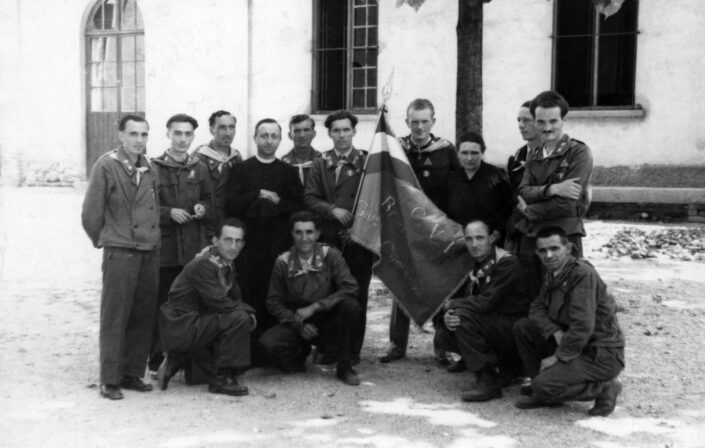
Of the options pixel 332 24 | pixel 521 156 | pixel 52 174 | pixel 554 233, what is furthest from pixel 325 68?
pixel 554 233

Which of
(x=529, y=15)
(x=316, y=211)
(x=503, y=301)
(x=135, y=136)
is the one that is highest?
(x=529, y=15)

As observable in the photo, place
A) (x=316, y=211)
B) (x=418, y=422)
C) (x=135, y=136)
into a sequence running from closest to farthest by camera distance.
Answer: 1. (x=418, y=422)
2. (x=135, y=136)
3. (x=316, y=211)

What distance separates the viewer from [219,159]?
5.99 meters

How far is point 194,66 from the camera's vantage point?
14266 mm

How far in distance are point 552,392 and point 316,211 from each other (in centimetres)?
203

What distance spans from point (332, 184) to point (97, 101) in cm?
1154

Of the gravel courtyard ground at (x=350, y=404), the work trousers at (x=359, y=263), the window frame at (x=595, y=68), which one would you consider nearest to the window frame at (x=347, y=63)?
the window frame at (x=595, y=68)

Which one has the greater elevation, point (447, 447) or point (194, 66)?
point (194, 66)

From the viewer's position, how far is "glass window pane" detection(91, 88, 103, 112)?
1623 cm

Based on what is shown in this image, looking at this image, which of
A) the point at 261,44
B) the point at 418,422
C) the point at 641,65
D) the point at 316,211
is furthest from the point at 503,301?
the point at 261,44

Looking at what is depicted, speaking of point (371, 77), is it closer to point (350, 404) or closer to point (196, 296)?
point (196, 296)

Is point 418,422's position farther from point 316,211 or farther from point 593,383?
point 316,211

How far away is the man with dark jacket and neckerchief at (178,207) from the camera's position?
5.54 metres

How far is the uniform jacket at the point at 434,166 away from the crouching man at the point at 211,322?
142cm
